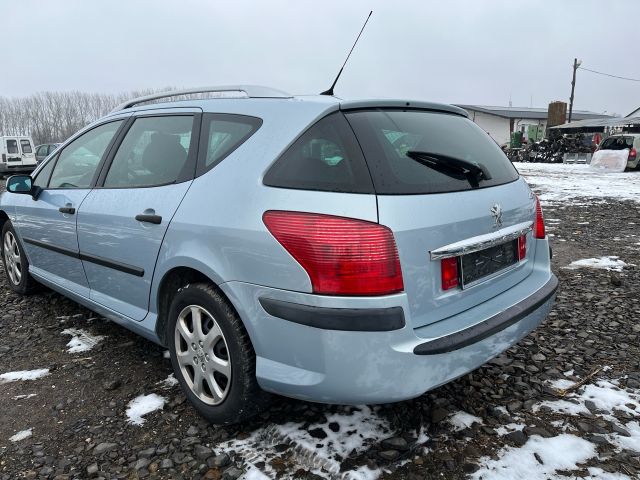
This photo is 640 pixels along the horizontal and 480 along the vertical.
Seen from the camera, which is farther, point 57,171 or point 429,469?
point 57,171

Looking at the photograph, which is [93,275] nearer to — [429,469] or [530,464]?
[429,469]

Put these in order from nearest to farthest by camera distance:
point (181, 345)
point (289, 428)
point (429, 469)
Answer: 1. point (429, 469)
2. point (289, 428)
3. point (181, 345)

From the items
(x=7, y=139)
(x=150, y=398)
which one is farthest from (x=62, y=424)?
(x=7, y=139)

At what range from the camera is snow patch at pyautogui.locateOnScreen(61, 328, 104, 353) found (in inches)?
134

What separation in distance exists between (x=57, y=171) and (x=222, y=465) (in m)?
2.71

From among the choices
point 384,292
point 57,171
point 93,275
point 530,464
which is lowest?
point 530,464

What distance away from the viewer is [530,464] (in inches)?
84.4

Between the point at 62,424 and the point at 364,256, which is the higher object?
the point at 364,256

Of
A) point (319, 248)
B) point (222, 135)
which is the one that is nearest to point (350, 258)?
point (319, 248)

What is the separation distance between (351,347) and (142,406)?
4.64ft

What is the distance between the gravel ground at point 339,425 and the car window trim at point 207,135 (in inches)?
51.0

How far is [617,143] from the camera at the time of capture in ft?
67.1

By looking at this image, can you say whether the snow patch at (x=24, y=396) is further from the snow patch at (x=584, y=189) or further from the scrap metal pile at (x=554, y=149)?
the scrap metal pile at (x=554, y=149)

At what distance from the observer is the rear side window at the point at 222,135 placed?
239 cm
